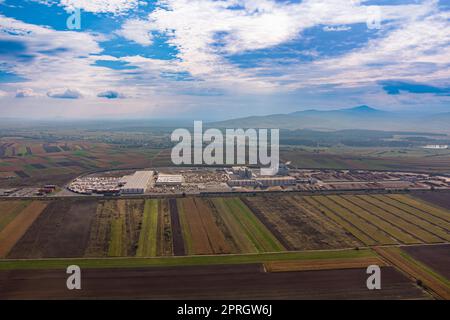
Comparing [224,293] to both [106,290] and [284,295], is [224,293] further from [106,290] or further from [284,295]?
[106,290]

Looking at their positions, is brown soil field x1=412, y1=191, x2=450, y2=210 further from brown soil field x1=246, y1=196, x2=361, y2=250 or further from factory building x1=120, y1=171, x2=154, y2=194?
factory building x1=120, y1=171, x2=154, y2=194

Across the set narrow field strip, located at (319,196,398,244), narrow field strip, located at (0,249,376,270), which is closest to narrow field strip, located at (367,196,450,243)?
narrow field strip, located at (319,196,398,244)

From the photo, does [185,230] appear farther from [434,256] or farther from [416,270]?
[434,256]

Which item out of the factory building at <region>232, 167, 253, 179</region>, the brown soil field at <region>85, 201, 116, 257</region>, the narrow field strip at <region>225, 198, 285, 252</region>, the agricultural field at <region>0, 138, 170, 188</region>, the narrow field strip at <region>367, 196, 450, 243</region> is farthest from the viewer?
the factory building at <region>232, 167, 253, 179</region>

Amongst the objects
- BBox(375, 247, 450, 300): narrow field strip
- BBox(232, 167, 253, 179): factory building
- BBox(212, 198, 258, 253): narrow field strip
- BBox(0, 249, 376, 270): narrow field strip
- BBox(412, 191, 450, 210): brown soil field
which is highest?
BBox(232, 167, 253, 179): factory building

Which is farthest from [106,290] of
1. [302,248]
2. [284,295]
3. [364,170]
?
[364,170]

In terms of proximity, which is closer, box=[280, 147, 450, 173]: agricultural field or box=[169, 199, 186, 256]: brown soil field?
box=[169, 199, 186, 256]: brown soil field

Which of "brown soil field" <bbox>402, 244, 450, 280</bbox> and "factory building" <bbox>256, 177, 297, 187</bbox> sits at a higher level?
"factory building" <bbox>256, 177, 297, 187</bbox>
